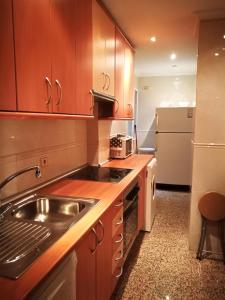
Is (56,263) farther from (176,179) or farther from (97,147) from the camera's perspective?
(176,179)

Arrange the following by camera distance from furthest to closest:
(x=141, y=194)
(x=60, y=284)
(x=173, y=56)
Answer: (x=173, y=56), (x=141, y=194), (x=60, y=284)

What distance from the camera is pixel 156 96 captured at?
5.56 m

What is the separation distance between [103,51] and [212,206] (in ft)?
5.95

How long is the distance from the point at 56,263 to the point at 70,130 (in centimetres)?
152

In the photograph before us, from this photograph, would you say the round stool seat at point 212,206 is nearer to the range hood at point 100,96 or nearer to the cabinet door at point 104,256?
the cabinet door at point 104,256

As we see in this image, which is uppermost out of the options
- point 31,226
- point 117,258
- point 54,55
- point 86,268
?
point 54,55

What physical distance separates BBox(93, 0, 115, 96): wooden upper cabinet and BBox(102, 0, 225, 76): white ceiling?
0.14 m

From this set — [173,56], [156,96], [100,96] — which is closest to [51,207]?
[100,96]

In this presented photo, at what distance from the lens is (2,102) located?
3.37 feet

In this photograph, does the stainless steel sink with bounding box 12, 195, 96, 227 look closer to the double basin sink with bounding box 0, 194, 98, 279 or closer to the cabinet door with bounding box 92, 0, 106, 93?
the double basin sink with bounding box 0, 194, 98, 279

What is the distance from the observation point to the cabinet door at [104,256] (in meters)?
1.42

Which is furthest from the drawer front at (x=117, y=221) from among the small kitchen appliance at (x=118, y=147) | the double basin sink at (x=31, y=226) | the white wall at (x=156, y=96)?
the white wall at (x=156, y=96)

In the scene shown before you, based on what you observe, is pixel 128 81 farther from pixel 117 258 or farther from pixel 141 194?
pixel 117 258

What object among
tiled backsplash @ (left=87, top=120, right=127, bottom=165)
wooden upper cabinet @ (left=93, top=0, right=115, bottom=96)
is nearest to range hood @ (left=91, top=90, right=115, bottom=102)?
wooden upper cabinet @ (left=93, top=0, right=115, bottom=96)
